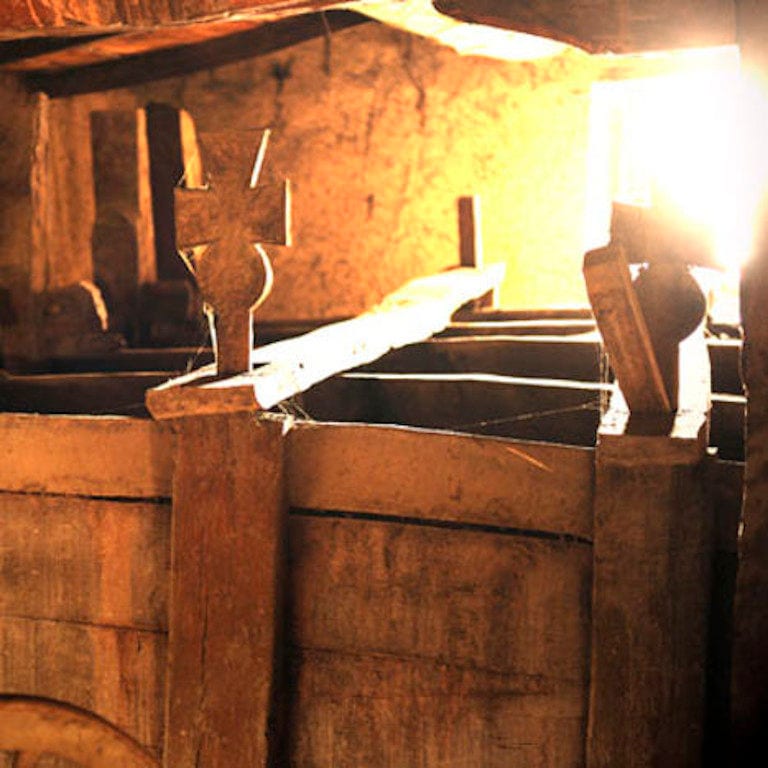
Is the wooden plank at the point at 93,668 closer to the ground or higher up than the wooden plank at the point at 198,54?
closer to the ground

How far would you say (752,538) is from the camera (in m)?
2.50

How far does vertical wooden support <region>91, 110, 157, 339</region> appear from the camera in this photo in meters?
5.94

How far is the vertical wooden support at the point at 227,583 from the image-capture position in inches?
116

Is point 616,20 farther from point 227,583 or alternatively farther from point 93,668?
point 93,668

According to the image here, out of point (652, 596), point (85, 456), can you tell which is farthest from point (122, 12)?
point (652, 596)

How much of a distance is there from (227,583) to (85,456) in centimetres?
62

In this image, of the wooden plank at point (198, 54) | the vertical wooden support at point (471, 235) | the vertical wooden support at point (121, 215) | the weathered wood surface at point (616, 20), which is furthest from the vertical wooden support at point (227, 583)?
the vertical wooden support at point (471, 235)

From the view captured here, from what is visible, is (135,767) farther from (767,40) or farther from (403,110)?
(403,110)

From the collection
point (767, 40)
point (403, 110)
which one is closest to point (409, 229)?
point (403, 110)

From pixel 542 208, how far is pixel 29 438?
562 centimetres

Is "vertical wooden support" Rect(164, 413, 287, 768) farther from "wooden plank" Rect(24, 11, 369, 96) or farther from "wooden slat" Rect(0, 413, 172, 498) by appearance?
"wooden plank" Rect(24, 11, 369, 96)

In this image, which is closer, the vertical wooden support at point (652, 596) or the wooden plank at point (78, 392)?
the vertical wooden support at point (652, 596)

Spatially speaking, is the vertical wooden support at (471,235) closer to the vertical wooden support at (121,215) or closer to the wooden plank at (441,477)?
the vertical wooden support at (121,215)

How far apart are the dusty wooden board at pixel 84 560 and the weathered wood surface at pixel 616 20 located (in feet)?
5.53
